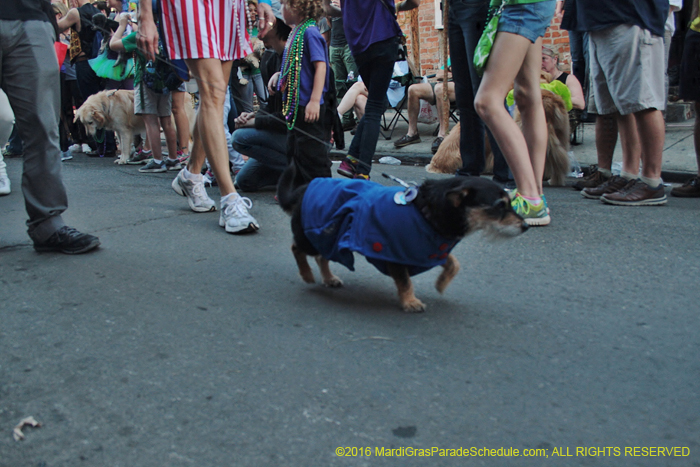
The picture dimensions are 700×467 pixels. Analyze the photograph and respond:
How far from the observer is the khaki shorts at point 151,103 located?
7.27 m

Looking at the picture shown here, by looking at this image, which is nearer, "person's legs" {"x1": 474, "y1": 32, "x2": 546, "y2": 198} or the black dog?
the black dog

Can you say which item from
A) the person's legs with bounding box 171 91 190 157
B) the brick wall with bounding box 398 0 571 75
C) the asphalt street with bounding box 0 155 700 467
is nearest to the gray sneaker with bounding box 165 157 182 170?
the person's legs with bounding box 171 91 190 157

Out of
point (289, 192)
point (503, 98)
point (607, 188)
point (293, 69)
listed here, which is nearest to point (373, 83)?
point (293, 69)

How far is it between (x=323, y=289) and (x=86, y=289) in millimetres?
1122

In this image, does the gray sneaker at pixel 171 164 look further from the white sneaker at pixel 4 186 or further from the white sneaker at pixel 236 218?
the white sneaker at pixel 236 218

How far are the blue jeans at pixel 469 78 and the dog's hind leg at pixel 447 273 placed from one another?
2.26 metres

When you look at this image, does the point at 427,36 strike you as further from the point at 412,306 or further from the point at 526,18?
the point at 412,306

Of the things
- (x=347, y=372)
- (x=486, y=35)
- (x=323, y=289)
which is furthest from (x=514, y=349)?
(x=486, y=35)

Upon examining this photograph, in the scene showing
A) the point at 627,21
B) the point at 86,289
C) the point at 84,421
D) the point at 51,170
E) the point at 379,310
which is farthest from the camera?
the point at 627,21

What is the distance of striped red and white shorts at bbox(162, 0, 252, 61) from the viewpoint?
382 centimetres

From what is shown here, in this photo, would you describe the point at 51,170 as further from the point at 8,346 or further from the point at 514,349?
the point at 514,349

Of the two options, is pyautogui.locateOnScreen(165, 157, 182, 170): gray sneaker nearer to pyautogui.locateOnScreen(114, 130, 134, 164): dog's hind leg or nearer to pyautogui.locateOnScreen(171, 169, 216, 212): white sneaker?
pyautogui.locateOnScreen(114, 130, 134, 164): dog's hind leg

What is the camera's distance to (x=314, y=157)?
4.62 metres

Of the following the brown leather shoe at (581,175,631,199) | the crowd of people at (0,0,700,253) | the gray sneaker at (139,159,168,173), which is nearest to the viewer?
the crowd of people at (0,0,700,253)
